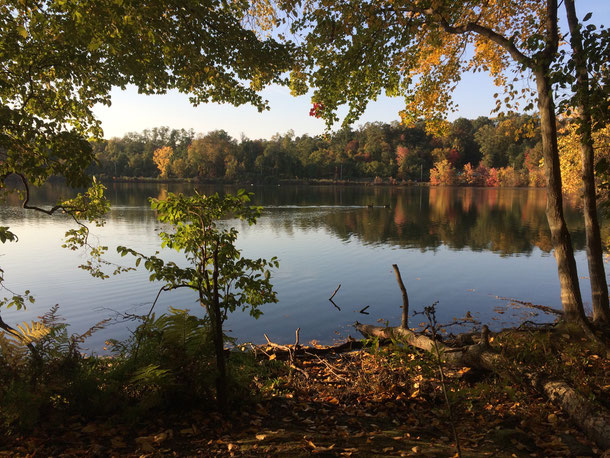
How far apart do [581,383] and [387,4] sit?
22.3 ft

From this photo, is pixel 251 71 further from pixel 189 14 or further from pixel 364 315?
pixel 364 315

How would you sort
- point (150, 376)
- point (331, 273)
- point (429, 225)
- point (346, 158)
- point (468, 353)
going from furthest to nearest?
1. point (346, 158)
2. point (429, 225)
3. point (331, 273)
4. point (468, 353)
5. point (150, 376)

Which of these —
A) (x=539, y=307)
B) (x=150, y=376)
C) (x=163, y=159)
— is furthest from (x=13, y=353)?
(x=163, y=159)

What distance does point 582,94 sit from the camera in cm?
461

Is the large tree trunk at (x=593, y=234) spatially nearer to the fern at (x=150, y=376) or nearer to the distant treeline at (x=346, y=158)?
the fern at (x=150, y=376)

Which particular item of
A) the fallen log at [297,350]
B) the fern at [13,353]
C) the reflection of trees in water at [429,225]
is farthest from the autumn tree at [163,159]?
the fern at [13,353]

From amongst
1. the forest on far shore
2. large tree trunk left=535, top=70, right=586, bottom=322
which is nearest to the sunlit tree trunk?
large tree trunk left=535, top=70, right=586, bottom=322

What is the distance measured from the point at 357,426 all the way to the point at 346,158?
417 feet

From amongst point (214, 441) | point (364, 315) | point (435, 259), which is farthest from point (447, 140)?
point (214, 441)

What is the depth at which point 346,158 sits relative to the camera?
128125 mm

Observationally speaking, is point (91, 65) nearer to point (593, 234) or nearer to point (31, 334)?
point (31, 334)

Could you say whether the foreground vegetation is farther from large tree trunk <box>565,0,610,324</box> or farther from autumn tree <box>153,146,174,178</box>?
autumn tree <box>153,146,174,178</box>

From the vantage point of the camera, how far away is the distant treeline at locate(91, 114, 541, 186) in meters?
112

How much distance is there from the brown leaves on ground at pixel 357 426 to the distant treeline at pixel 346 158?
10814 cm
